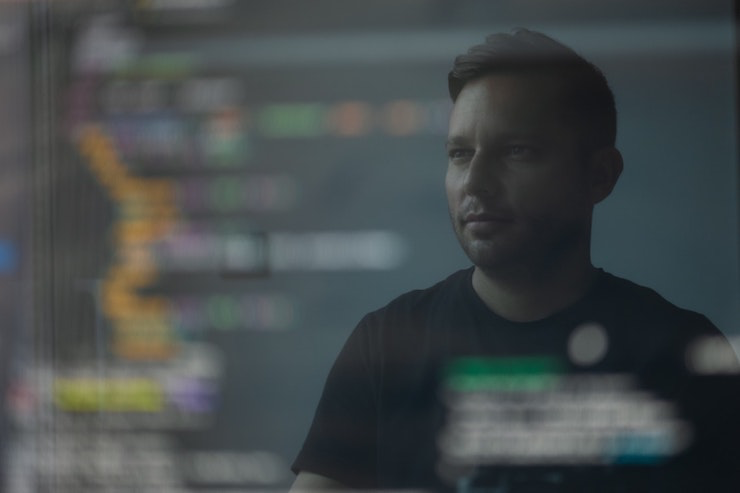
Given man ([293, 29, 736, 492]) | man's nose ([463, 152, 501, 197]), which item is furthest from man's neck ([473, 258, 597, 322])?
man's nose ([463, 152, 501, 197])

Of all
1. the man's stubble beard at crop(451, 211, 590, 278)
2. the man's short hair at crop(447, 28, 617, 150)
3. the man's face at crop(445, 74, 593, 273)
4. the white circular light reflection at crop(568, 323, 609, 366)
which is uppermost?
the man's short hair at crop(447, 28, 617, 150)

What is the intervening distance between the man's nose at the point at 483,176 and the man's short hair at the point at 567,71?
0.27 ft

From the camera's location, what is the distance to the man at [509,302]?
108 centimetres

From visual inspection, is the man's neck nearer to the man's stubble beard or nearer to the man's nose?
the man's stubble beard

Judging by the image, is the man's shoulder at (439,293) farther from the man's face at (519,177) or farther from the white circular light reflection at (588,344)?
the white circular light reflection at (588,344)

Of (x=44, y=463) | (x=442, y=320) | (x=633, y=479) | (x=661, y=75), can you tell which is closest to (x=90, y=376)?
(x=44, y=463)

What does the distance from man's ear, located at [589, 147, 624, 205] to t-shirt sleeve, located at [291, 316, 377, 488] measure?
310mm

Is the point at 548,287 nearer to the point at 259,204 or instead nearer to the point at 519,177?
the point at 519,177

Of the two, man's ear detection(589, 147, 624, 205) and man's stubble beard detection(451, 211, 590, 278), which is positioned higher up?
man's ear detection(589, 147, 624, 205)

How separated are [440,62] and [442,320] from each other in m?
0.31

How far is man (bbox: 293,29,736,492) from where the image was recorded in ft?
3.55

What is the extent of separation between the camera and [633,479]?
3.51ft

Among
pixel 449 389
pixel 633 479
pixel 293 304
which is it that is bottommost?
pixel 633 479

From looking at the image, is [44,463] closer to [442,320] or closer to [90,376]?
[90,376]
